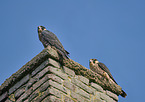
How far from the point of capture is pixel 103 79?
5.96 meters

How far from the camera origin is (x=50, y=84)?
469 centimetres

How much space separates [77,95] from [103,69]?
338 centimetres

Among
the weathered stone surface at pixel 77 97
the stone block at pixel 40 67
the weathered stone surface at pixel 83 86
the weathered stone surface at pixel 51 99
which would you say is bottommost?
the weathered stone surface at pixel 51 99

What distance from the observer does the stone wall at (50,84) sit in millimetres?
4736

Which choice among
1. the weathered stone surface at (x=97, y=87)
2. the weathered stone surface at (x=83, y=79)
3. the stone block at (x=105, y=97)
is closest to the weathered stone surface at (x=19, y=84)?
the weathered stone surface at (x=83, y=79)

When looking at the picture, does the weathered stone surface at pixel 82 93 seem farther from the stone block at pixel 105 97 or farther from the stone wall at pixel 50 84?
the stone block at pixel 105 97

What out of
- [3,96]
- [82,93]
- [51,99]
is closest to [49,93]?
[51,99]

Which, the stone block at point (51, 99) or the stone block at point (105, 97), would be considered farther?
the stone block at point (105, 97)

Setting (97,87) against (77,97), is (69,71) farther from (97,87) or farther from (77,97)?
(97,87)

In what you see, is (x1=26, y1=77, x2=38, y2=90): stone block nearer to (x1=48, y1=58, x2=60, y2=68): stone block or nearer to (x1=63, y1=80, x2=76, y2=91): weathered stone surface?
(x1=48, y1=58, x2=60, y2=68): stone block

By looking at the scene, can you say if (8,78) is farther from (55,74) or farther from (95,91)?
(95,91)

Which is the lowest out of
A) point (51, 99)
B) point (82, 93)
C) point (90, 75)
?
point (51, 99)

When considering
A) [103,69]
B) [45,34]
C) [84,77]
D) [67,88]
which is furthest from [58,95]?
[103,69]

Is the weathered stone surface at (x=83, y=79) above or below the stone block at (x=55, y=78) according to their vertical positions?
above
